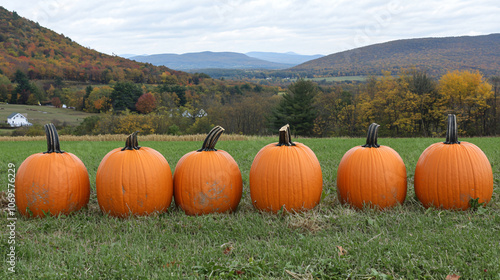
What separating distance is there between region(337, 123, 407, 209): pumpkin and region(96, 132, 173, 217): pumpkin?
2.81 meters

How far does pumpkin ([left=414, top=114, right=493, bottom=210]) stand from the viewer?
16.6 ft

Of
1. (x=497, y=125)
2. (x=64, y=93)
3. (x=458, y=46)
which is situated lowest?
(x=497, y=125)

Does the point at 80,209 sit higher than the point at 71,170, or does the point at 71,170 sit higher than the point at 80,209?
the point at 71,170

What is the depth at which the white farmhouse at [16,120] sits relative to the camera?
57.5m

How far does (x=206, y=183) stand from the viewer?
5.09 m

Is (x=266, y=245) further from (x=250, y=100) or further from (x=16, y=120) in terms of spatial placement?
(x=16, y=120)

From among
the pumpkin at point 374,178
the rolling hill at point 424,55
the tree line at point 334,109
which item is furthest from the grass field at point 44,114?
the rolling hill at point 424,55

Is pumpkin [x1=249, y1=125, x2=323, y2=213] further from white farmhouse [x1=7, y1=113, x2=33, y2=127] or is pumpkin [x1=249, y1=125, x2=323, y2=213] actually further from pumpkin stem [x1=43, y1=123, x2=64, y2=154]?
white farmhouse [x1=7, y1=113, x2=33, y2=127]

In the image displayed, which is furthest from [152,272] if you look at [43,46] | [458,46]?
[458,46]

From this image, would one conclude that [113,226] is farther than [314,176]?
No

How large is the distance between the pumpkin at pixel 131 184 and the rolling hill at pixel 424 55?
3317 inches

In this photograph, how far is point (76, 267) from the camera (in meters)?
3.36

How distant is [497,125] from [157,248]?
180 ft

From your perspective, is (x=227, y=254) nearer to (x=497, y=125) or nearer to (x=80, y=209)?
(x=80, y=209)
